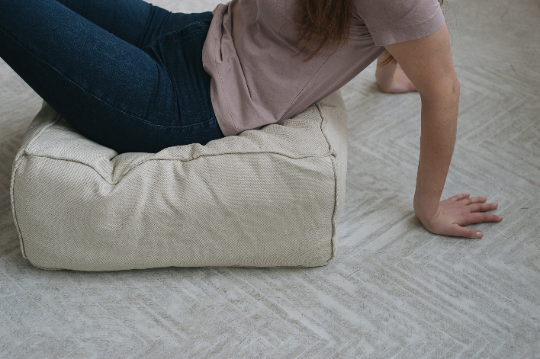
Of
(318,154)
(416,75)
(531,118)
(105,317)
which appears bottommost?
A: (105,317)

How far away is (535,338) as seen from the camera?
1013 mm

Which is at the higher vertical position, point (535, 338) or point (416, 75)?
point (416, 75)

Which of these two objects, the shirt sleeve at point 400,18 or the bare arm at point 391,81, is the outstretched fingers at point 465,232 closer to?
the shirt sleeve at point 400,18

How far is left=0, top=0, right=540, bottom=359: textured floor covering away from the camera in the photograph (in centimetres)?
100

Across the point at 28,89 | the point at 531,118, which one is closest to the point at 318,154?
the point at 531,118

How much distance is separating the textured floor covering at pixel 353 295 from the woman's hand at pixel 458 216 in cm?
2

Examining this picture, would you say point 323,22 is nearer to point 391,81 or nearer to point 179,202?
point 179,202

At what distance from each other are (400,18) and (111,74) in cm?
58

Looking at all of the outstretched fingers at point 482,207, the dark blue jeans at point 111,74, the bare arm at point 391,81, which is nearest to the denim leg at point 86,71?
the dark blue jeans at point 111,74

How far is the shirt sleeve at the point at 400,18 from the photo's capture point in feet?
2.96

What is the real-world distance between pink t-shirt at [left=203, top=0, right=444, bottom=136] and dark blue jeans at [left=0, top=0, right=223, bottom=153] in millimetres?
43

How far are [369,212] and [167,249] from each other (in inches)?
20.4

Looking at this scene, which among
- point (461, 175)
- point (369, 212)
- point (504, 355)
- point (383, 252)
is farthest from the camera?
point (461, 175)

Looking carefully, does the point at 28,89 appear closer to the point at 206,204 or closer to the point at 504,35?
the point at 206,204
